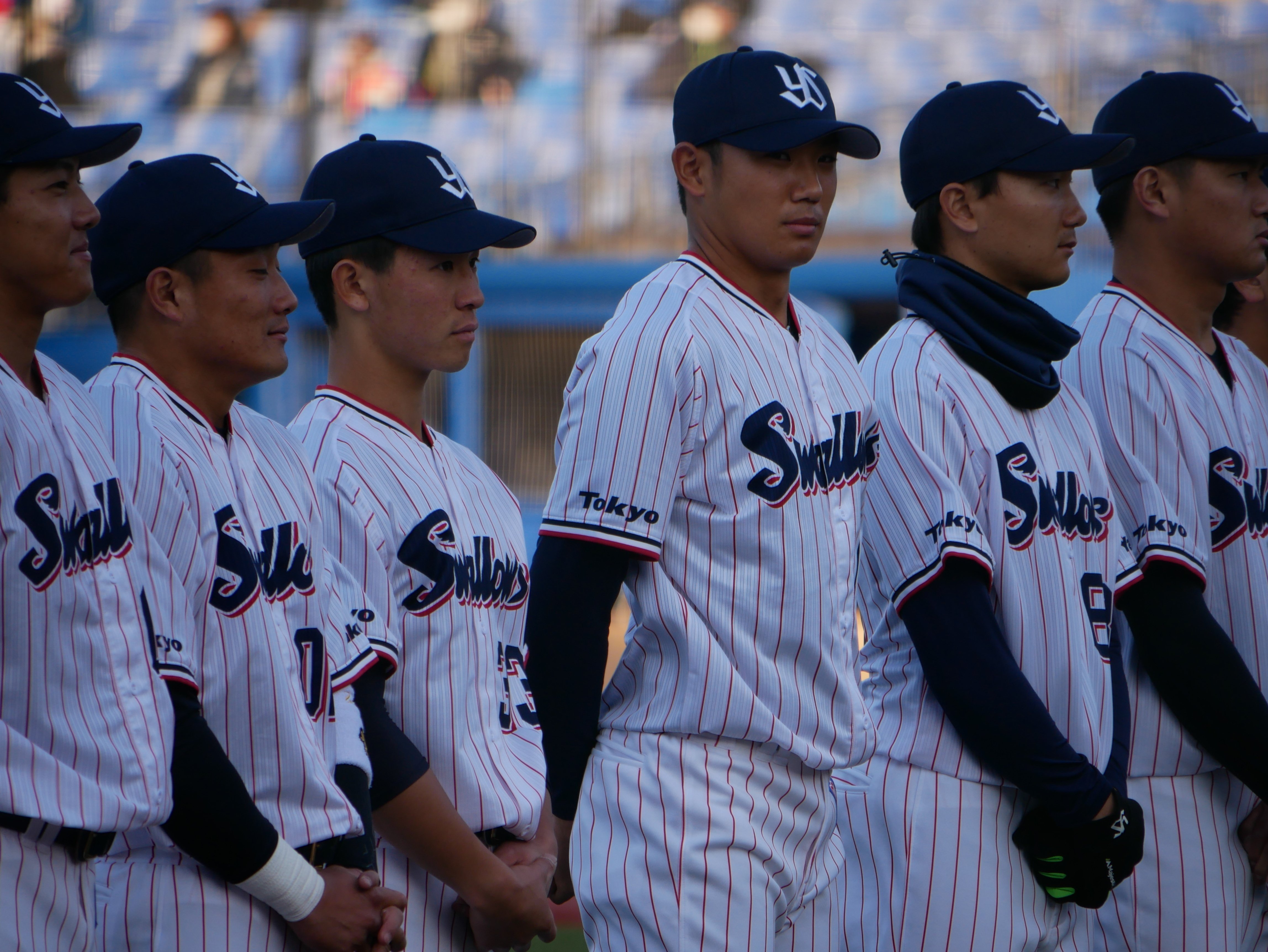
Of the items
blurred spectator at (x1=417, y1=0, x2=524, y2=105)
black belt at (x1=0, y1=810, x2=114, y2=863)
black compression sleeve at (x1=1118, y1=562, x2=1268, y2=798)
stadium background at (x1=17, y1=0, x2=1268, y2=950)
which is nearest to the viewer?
black belt at (x1=0, y1=810, x2=114, y2=863)

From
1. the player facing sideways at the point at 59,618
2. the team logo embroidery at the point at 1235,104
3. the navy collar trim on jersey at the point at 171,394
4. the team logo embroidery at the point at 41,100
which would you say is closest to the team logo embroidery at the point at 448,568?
the navy collar trim on jersey at the point at 171,394

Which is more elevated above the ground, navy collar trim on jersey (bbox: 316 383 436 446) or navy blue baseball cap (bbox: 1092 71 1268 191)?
navy blue baseball cap (bbox: 1092 71 1268 191)

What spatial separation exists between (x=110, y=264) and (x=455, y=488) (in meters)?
0.67

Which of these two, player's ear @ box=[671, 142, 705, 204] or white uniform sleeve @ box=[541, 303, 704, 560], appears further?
player's ear @ box=[671, 142, 705, 204]

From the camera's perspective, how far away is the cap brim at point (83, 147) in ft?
6.65

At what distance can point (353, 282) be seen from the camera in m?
2.58

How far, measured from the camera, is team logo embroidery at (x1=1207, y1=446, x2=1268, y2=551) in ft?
9.47

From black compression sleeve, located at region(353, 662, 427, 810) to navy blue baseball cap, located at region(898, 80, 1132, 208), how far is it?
4.41 feet

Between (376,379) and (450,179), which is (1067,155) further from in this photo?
(376,379)

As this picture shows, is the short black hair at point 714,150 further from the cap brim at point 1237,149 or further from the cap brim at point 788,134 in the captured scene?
the cap brim at point 1237,149

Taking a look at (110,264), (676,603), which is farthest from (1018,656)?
(110,264)

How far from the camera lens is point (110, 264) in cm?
227

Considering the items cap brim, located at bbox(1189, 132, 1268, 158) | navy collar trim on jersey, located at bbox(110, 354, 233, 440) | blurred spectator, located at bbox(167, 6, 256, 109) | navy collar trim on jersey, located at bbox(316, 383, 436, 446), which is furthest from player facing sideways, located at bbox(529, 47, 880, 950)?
blurred spectator, located at bbox(167, 6, 256, 109)

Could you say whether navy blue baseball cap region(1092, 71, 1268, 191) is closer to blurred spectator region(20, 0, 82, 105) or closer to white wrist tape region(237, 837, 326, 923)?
white wrist tape region(237, 837, 326, 923)
